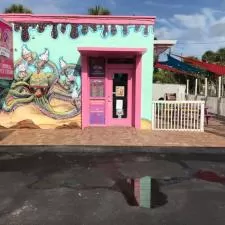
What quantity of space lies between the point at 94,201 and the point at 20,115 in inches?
361

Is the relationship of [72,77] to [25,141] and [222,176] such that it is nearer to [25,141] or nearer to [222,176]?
[25,141]

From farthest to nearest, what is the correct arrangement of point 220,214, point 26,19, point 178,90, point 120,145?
1. point 178,90
2. point 26,19
3. point 120,145
4. point 220,214

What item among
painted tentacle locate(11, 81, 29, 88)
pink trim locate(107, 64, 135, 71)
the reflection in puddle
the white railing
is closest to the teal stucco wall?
painted tentacle locate(11, 81, 29, 88)

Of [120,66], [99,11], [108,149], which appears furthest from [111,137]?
[99,11]

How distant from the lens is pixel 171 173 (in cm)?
848

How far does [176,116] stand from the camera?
1488cm

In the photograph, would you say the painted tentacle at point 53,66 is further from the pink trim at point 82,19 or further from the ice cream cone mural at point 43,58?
the pink trim at point 82,19

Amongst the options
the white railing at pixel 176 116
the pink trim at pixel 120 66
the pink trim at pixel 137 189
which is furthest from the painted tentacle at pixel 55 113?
the pink trim at pixel 137 189

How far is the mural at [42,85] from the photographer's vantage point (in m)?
14.7

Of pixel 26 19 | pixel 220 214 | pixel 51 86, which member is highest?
pixel 26 19

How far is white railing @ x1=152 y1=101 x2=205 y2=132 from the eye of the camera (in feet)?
48.4

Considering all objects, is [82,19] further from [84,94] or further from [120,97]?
[120,97]

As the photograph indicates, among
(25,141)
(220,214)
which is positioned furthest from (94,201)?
(25,141)

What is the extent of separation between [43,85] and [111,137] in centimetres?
352
